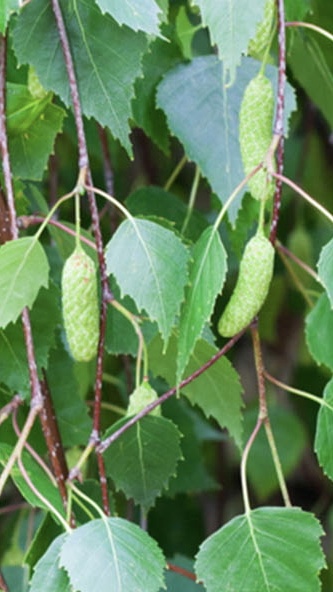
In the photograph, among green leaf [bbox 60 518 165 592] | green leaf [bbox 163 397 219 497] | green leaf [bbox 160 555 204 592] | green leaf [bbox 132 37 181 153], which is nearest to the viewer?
green leaf [bbox 60 518 165 592]

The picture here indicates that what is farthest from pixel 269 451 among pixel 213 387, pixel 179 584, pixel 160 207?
pixel 213 387

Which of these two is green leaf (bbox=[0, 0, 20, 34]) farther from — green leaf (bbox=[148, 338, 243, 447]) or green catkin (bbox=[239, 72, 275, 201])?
green leaf (bbox=[148, 338, 243, 447])

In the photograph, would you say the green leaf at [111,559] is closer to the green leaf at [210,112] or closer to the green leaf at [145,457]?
the green leaf at [145,457]

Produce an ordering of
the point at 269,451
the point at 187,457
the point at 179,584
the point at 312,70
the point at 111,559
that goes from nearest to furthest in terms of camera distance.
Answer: the point at 111,559 → the point at 312,70 → the point at 179,584 → the point at 187,457 → the point at 269,451

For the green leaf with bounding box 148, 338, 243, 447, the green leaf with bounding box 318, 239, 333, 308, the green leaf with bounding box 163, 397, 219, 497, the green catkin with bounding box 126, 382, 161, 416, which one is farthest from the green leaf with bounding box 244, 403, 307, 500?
the green leaf with bounding box 318, 239, 333, 308

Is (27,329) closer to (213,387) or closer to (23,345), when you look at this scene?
(23,345)

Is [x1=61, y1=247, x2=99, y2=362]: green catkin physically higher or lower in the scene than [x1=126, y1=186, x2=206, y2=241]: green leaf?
higher

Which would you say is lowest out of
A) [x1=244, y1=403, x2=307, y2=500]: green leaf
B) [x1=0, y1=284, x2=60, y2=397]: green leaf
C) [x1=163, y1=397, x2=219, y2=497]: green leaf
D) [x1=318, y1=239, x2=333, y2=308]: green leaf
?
[x1=244, y1=403, x2=307, y2=500]: green leaf

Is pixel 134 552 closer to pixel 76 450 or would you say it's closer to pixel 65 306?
pixel 65 306
